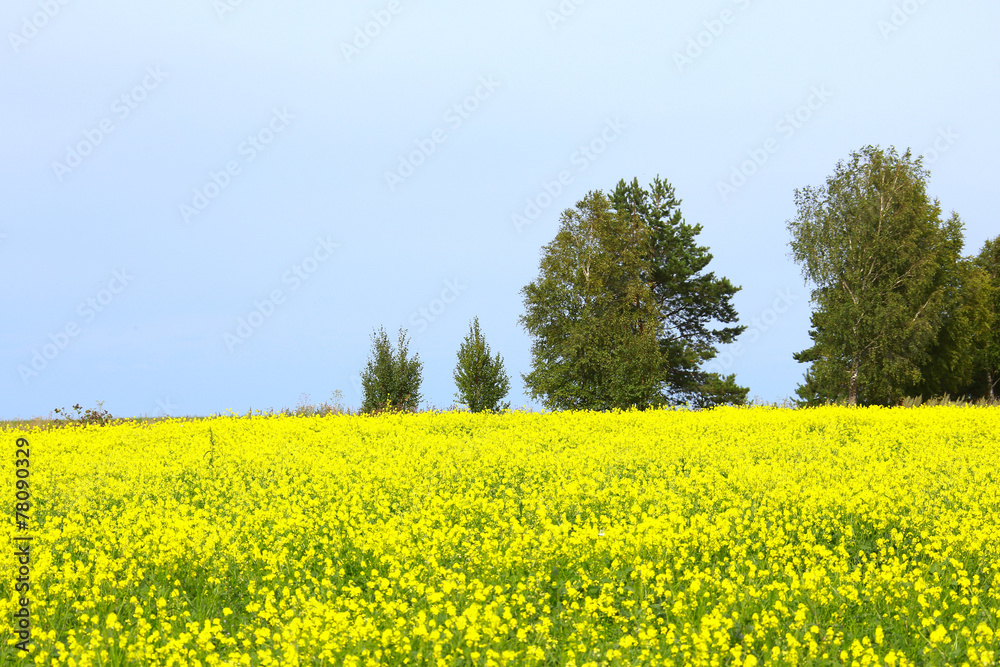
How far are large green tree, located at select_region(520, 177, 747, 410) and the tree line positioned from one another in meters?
0.07

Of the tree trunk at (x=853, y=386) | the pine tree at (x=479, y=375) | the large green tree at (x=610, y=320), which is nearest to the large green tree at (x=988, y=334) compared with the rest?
the tree trunk at (x=853, y=386)

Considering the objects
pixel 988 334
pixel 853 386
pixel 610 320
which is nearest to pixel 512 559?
pixel 610 320

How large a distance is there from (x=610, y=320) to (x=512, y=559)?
2936cm

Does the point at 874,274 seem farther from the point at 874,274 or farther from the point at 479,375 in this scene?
the point at 479,375

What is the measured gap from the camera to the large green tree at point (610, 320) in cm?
3622

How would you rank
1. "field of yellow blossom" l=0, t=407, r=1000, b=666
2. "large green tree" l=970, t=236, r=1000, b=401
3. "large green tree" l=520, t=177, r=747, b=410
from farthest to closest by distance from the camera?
"large green tree" l=970, t=236, r=1000, b=401 → "large green tree" l=520, t=177, r=747, b=410 → "field of yellow blossom" l=0, t=407, r=1000, b=666

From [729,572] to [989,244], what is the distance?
60.3 m

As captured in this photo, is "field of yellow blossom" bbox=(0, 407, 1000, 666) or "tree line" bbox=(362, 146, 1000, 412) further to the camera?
"tree line" bbox=(362, 146, 1000, 412)

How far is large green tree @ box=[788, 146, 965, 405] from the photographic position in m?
39.3

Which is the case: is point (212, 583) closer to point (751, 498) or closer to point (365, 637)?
point (365, 637)

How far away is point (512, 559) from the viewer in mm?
7953

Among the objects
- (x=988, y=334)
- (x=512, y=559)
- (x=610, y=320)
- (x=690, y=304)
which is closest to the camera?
(x=512, y=559)

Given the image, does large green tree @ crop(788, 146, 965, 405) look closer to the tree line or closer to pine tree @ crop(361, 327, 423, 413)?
the tree line

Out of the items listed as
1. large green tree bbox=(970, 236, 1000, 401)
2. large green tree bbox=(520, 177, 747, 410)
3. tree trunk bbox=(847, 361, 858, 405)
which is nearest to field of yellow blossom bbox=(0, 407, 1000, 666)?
large green tree bbox=(520, 177, 747, 410)
